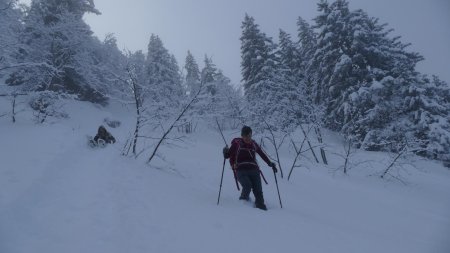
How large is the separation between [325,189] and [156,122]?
6.55 m

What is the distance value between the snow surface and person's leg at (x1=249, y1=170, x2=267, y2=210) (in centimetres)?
24

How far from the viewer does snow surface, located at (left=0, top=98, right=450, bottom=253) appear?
15.5 ft

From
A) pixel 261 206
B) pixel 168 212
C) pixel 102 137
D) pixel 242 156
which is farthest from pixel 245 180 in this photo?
pixel 102 137

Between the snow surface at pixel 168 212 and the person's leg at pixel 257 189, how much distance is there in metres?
0.24

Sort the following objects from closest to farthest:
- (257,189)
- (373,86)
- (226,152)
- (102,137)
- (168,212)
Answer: (168,212), (257,189), (226,152), (102,137), (373,86)

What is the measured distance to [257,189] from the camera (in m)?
7.32

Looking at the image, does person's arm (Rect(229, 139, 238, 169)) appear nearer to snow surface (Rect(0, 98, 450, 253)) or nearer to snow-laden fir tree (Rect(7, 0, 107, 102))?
snow surface (Rect(0, 98, 450, 253))

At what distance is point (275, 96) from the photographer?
24.5m

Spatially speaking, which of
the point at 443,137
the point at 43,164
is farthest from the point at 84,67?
the point at 443,137

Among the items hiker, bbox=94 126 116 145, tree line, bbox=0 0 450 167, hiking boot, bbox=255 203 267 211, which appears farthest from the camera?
tree line, bbox=0 0 450 167

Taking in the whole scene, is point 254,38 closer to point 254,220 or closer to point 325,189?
point 325,189

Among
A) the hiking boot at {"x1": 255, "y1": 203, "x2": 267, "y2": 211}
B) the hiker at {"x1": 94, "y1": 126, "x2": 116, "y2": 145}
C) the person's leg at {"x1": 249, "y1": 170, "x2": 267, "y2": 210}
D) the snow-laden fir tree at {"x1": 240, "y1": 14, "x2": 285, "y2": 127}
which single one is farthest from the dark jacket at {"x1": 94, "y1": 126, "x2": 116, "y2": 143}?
the snow-laden fir tree at {"x1": 240, "y1": 14, "x2": 285, "y2": 127}

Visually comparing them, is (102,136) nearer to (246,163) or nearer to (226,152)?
(226,152)

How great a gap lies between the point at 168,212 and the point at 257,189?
2.17 m
